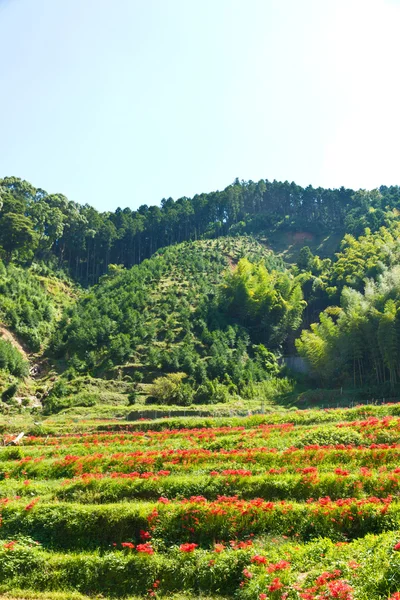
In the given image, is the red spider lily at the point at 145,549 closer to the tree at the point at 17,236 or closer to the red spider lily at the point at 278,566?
the red spider lily at the point at 278,566

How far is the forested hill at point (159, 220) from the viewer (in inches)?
2803

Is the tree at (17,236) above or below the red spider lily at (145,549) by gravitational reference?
above

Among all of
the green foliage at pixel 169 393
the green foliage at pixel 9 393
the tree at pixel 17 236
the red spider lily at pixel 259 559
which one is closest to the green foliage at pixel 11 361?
the green foliage at pixel 9 393

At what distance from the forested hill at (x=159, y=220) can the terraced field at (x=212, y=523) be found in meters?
56.3

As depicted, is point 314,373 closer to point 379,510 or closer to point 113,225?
point 379,510

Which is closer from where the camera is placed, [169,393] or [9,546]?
[9,546]

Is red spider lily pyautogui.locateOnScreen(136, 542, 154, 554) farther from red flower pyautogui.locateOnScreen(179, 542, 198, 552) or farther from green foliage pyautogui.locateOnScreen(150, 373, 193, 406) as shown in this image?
green foliage pyautogui.locateOnScreen(150, 373, 193, 406)

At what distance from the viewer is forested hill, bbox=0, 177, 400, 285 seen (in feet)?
234

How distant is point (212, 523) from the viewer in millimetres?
11266

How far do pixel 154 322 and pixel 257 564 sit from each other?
1852 inches

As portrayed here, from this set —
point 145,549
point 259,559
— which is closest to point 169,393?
point 145,549

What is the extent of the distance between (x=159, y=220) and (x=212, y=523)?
273ft

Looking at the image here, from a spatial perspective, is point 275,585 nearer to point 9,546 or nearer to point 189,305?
point 9,546

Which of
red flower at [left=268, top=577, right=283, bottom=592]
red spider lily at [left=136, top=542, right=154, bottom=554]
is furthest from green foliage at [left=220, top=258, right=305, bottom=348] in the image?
red flower at [left=268, top=577, right=283, bottom=592]
